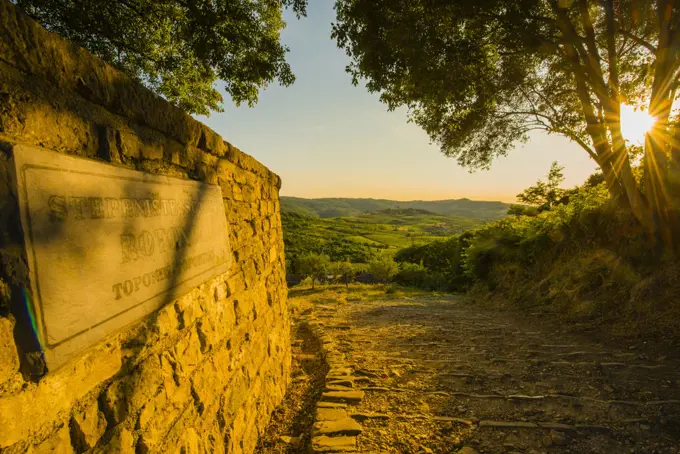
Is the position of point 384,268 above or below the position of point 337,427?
below

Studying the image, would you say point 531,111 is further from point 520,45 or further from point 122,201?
point 122,201

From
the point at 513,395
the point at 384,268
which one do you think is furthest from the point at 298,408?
the point at 384,268

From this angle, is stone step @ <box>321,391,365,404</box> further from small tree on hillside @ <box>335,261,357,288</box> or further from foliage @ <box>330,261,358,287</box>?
small tree on hillside @ <box>335,261,357,288</box>

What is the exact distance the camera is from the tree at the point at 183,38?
573 centimetres

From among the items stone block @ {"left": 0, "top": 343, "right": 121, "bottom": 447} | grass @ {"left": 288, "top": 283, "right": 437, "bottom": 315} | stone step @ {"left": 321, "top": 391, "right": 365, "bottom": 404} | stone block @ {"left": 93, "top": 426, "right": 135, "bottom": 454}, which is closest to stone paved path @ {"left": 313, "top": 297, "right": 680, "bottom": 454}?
stone step @ {"left": 321, "top": 391, "right": 365, "bottom": 404}

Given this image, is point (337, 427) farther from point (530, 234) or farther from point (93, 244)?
point (530, 234)

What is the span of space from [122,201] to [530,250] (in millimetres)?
9842

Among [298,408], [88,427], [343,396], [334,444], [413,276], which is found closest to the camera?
[88,427]

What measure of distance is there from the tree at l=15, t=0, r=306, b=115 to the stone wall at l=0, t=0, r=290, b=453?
475cm

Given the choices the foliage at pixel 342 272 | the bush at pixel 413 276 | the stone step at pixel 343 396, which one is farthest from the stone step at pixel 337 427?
the foliage at pixel 342 272

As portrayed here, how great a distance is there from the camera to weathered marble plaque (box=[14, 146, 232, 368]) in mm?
1075

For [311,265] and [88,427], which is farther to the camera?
[311,265]

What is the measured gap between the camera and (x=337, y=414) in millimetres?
3080

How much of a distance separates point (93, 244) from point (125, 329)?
46cm
